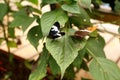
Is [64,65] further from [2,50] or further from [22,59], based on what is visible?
[2,50]

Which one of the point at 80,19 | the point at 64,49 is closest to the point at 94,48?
the point at 80,19

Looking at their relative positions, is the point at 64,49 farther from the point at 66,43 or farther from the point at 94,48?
the point at 94,48

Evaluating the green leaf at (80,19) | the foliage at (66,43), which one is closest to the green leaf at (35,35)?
the foliage at (66,43)

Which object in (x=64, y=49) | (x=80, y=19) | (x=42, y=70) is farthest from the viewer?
(x=80, y=19)

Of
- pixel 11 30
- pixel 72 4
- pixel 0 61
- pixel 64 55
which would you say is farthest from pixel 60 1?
pixel 0 61

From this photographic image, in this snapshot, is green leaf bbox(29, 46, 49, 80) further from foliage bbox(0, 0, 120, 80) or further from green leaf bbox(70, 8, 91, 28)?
green leaf bbox(70, 8, 91, 28)

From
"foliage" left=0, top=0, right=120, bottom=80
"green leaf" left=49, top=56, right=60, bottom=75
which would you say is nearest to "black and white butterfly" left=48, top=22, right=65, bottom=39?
"foliage" left=0, top=0, right=120, bottom=80
